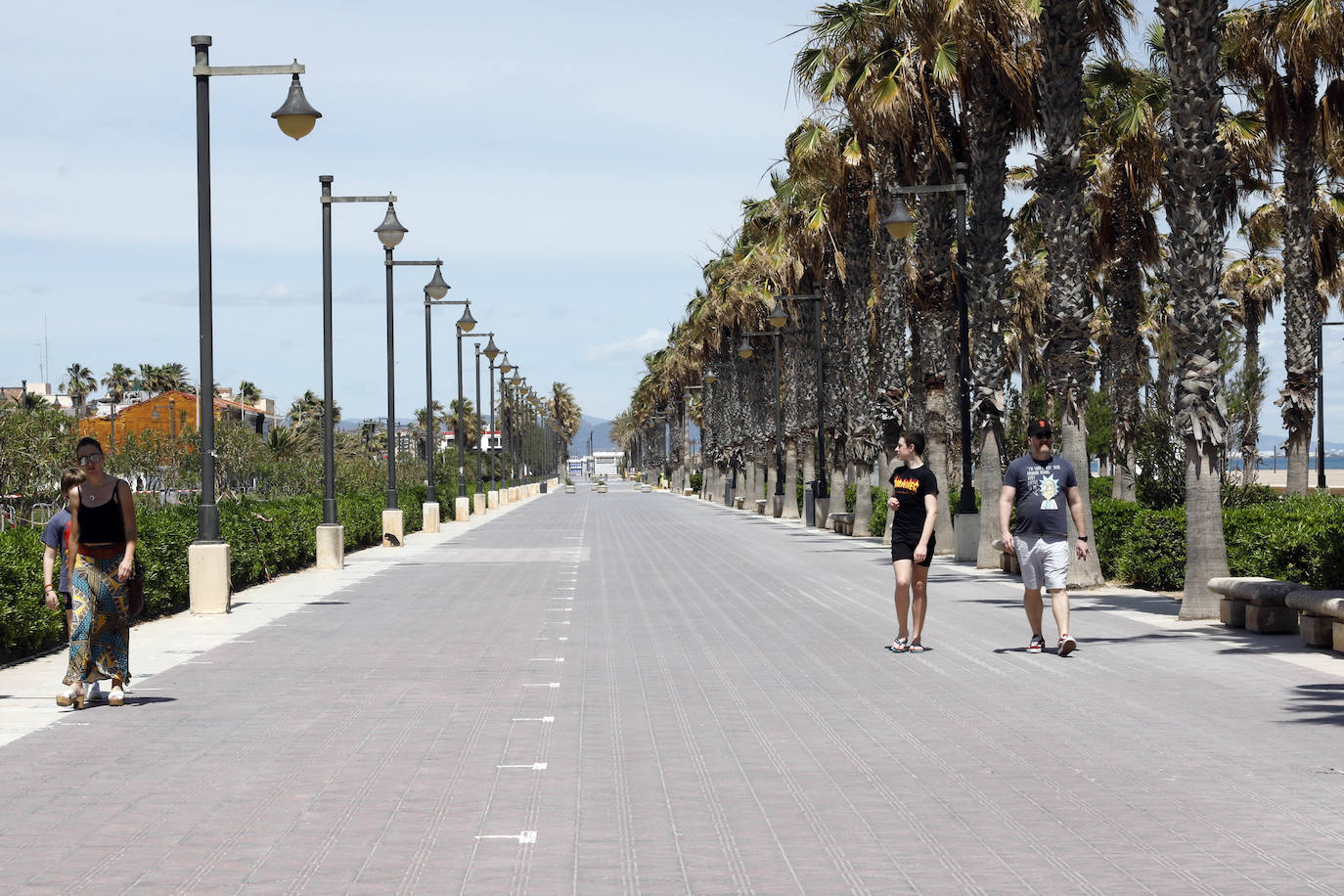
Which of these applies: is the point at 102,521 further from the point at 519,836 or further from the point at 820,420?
the point at 820,420

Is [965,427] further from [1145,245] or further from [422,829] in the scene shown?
[422,829]

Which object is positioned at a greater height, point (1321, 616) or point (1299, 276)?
point (1299, 276)

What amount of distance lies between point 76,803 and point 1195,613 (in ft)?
38.5

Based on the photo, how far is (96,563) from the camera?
417 inches

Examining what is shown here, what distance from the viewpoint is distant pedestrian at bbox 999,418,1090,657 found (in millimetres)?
13234

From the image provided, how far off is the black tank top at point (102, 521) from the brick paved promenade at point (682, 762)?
1.22m

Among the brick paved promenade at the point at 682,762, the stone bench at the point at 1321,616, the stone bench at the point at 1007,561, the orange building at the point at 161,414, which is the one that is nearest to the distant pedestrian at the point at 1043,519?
the brick paved promenade at the point at 682,762

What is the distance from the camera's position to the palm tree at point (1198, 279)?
628 inches

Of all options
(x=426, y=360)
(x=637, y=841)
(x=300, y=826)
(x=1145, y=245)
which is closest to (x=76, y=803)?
(x=300, y=826)

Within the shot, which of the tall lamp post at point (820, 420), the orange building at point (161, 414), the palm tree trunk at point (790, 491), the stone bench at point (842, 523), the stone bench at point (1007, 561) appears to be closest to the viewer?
the stone bench at point (1007, 561)

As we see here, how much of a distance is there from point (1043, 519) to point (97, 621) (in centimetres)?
756

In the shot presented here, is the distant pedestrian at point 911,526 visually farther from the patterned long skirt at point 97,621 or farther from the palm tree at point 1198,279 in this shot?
the patterned long skirt at point 97,621

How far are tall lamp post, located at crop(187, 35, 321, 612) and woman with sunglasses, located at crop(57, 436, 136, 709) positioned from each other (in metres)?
7.13

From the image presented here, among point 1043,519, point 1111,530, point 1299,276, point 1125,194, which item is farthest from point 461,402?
point 1043,519
